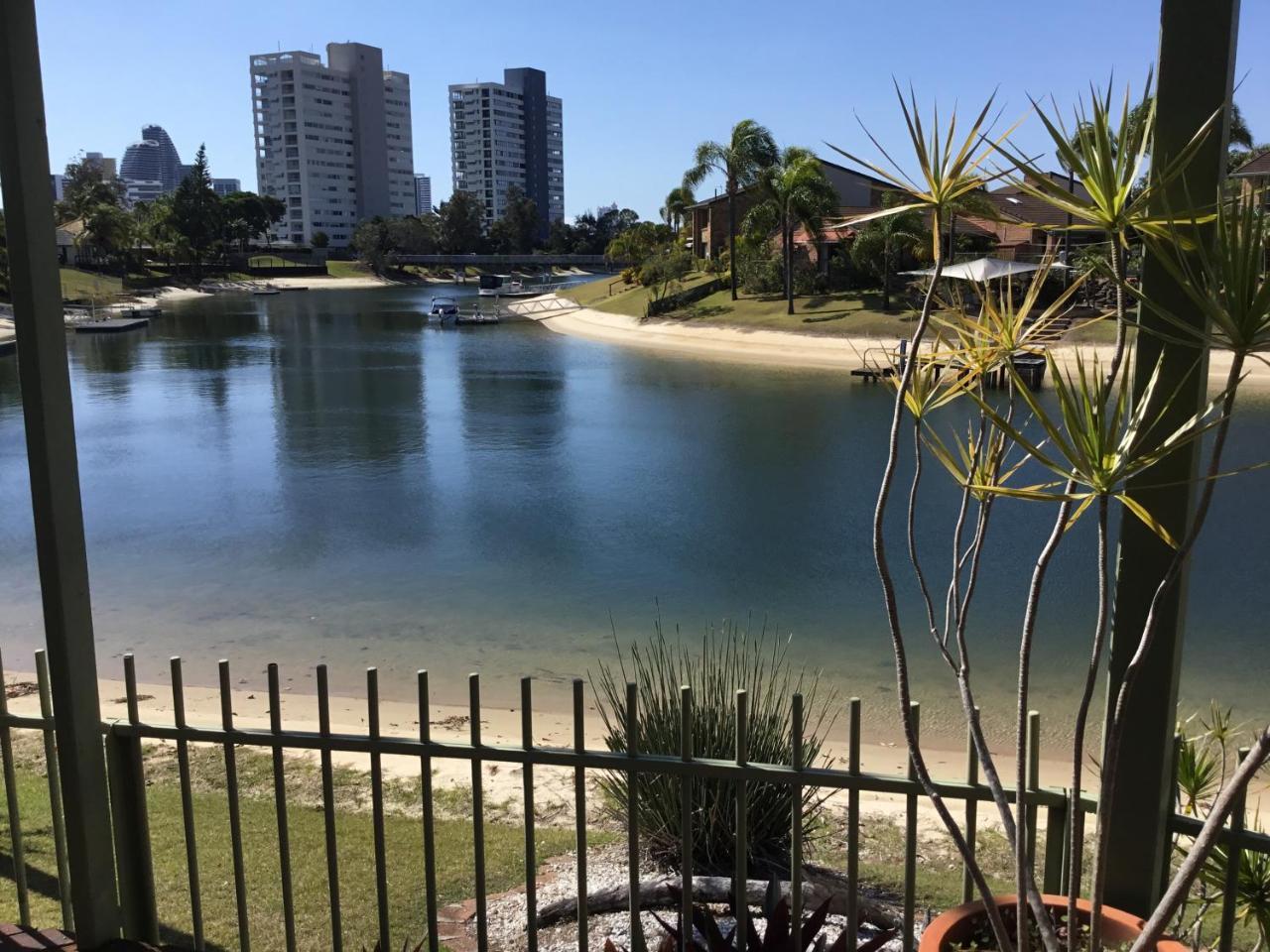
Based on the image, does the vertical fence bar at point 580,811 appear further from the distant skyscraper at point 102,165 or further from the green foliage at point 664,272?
the distant skyscraper at point 102,165

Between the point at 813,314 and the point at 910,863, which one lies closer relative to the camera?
the point at 910,863

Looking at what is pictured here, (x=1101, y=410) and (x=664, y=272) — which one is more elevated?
(x=664, y=272)

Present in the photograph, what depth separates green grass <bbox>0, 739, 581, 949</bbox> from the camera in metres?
4.42

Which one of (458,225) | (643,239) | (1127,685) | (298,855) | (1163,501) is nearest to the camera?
(1127,685)

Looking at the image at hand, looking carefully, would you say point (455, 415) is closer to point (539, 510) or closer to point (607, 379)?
point (607, 379)

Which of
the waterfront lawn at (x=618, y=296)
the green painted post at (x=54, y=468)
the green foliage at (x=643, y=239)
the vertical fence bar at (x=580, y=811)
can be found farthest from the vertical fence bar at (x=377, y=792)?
the green foliage at (x=643, y=239)

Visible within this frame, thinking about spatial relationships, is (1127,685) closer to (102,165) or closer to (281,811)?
(281,811)

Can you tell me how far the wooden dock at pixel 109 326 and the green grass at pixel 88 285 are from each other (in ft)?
28.4

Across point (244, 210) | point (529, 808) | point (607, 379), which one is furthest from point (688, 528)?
point (244, 210)

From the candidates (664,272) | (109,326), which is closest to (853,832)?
(664,272)

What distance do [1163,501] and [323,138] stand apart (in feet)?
577

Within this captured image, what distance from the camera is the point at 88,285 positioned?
84438mm

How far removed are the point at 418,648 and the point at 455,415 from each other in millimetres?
21273

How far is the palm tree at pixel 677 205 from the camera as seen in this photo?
79.6m
